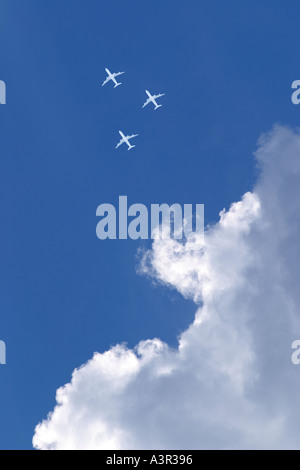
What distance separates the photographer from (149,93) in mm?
197625

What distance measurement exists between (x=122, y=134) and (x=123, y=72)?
2142 centimetres
